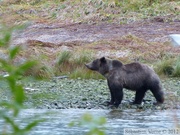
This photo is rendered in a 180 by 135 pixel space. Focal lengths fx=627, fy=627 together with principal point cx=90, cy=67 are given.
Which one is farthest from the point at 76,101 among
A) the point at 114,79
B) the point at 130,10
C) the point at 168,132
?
the point at 130,10

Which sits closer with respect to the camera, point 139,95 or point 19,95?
point 19,95

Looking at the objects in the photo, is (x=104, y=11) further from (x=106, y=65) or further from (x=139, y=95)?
(x=139, y=95)

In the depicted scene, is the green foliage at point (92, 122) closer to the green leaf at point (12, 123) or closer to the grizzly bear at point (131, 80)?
the green leaf at point (12, 123)

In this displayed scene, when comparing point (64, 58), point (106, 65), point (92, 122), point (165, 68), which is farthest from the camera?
point (64, 58)

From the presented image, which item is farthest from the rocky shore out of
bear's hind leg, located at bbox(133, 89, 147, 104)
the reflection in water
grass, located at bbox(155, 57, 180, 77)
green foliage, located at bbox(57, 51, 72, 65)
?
green foliage, located at bbox(57, 51, 72, 65)

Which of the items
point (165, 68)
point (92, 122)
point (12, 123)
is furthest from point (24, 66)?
point (165, 68)

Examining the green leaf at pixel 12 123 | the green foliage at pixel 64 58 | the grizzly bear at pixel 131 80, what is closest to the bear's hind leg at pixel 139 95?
the grizzly bear at pixel 131 80

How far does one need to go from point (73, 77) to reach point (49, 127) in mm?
6737

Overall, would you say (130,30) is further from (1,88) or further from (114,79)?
(1,88)

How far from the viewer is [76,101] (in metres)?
11.6

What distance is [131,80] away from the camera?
11.0 m

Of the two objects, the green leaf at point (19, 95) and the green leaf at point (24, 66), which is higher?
the green leaf at point (24, 66)

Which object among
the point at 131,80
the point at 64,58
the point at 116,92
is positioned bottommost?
the point at 64,58

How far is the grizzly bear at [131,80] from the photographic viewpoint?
428 inches
